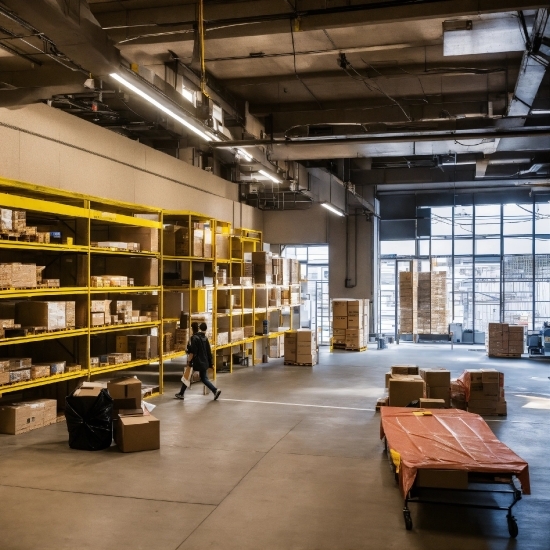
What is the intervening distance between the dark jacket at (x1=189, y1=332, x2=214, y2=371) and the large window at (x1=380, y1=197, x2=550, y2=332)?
520 inches

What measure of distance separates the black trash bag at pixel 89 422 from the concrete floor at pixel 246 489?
175 millimetres

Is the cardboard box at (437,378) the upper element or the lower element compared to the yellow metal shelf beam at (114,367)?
lower

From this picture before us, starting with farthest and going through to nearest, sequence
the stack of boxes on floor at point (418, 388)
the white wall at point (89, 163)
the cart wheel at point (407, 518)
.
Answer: the white wall at point (89, 163)
the stack of boxes on floor at point (418, 388)
the cart wheel at point (407, 518)

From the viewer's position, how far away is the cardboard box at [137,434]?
7758 millimetres

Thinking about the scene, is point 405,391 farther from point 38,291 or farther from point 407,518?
point 38,291

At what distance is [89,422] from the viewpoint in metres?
7.91

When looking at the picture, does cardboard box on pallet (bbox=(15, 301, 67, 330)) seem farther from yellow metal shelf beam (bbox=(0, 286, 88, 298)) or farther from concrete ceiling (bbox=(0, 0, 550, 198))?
concrete ceiling (bbox=(0, 0, 550, 198))

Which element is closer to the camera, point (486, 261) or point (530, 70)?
point (530, 70)

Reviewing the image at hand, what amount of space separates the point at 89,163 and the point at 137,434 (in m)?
5.92

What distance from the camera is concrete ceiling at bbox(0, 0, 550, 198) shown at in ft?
26.1

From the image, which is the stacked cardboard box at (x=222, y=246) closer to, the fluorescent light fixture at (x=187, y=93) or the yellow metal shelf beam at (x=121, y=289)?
the yellow metal shelf beam at (x=121, y=289)

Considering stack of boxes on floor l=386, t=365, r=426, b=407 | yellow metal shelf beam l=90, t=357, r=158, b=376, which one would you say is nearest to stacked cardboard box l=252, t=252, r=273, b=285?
yellow metal shelf beam l=90, t=357, r=158, b=376

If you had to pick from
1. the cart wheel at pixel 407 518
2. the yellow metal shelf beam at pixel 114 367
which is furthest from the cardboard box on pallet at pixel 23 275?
the cart wheel at pixel 407 518

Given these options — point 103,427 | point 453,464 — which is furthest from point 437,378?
point 103,427
